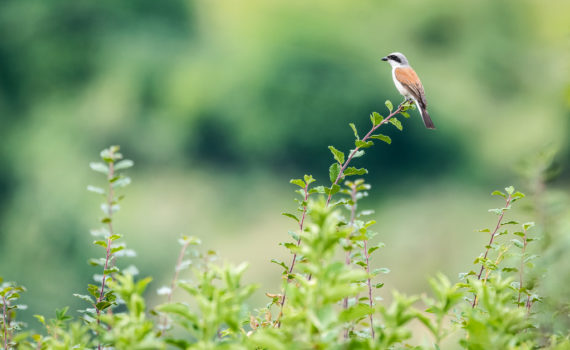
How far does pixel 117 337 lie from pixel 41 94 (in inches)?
448

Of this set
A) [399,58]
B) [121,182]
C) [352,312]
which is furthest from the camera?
[399,58]

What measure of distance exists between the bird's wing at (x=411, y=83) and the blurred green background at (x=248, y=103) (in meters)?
6.22

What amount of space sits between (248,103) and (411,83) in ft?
25.3

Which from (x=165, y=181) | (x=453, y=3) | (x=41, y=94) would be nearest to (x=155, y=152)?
(x=165, y=181)

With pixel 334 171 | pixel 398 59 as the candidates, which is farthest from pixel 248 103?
pixel 334 171

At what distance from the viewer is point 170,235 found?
8.55 meters

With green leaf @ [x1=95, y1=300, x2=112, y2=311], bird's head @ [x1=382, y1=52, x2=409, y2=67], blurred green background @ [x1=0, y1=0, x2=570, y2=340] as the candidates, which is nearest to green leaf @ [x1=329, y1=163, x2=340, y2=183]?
green leaf @ [x1=95, y1=300, x2=112, y2=311]

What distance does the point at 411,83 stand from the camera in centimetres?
279

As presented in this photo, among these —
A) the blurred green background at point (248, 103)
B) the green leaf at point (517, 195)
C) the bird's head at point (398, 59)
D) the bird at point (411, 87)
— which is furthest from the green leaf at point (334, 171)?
the blurred green background at point (248, 103)

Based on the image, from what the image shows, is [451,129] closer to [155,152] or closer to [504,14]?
[504,14]

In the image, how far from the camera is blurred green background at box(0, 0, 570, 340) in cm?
947

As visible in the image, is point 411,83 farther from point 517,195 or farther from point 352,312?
point 352,312

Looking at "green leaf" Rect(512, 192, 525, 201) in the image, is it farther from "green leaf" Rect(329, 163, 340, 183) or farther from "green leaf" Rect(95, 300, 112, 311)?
"green leaf" Rect(95, 300, 112, 311)

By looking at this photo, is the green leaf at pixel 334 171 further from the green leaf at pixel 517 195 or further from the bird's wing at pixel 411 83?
the bird's wing at pixel 411 83
